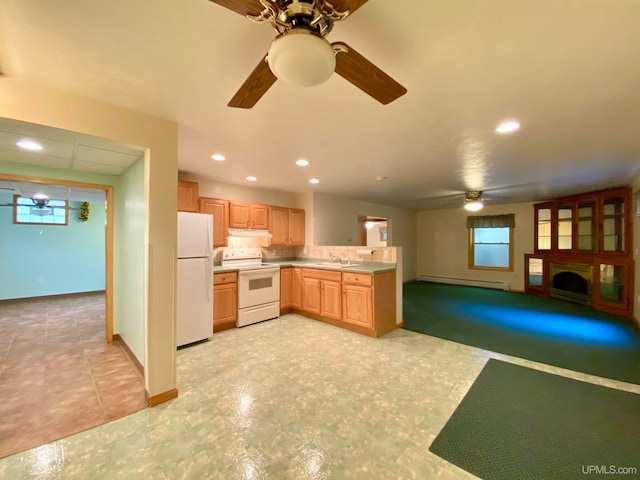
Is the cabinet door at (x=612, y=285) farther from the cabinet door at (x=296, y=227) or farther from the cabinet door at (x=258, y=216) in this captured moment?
the cabinet door at (x=258, y=216)

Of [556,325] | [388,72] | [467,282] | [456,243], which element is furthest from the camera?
[456,243]

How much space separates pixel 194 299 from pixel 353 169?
2857mm

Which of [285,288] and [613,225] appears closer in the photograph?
[285,288]

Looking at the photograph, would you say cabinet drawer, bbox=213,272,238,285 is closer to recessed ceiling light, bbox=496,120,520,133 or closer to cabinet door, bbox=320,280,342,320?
cabinet door, bbox=320,280,342,320

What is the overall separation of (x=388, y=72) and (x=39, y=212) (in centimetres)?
798

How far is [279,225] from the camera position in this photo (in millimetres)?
5078

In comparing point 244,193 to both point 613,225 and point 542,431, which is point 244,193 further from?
point 613,225

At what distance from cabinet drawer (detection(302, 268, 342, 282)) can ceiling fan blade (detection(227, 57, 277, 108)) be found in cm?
299

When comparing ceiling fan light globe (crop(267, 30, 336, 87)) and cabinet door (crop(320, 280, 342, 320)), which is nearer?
ceiling fan light globe (crop(267, 30, 336, 87))

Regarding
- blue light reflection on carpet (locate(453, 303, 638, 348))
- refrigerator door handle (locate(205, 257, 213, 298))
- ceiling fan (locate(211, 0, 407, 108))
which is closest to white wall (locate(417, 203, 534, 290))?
blue light reflection on carpet (locate(453, 303, 638, 348))

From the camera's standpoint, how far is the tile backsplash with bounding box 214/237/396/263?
168 inches

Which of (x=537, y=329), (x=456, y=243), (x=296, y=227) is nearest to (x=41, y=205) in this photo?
(x=296, y=227)

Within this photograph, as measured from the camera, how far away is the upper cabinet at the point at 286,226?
4977 mm

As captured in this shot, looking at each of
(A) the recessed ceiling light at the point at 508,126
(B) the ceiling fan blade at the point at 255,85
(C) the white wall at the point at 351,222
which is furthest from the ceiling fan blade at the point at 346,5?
(C) the white wall at the point at 351,222
